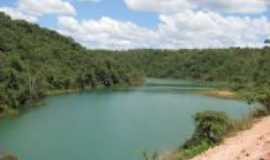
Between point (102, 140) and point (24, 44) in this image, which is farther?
point (24, 44)

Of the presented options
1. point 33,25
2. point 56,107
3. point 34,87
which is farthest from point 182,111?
point 33,25

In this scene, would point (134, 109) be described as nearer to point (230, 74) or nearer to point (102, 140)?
point (102, 140)

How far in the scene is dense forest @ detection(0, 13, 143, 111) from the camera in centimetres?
5250

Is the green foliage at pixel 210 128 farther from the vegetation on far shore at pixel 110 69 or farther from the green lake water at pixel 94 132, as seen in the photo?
the green lake water at pixel 94 132

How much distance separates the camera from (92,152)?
24.2m

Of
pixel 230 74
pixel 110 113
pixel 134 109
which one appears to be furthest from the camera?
pixel 230 74

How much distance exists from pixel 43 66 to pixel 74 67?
13.2m

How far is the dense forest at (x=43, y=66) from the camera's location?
5250 centimetres

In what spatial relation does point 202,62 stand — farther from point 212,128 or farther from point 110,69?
point 212,128

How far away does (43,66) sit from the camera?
79750 mm

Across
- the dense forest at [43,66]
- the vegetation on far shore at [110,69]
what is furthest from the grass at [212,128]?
the dense forest at [43,66]

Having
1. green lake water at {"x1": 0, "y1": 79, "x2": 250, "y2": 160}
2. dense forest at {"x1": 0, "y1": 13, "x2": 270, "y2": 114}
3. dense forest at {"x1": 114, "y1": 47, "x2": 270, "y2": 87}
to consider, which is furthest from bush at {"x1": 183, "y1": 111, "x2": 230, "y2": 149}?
dense forest at {"x1": 114, "y1": 47, "x2": 270, "y2": 87}

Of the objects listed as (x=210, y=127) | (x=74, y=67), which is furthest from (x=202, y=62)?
(x=210, y=127)

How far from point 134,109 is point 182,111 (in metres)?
6.00
